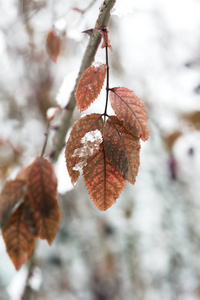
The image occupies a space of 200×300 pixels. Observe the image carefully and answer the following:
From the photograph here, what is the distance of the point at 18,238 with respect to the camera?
0.58 m

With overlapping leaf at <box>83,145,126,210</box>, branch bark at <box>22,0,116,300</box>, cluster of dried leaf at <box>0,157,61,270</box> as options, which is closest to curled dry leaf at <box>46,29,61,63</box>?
branch bark at <box>22,0,116,300</box>

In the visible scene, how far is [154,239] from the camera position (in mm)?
3338

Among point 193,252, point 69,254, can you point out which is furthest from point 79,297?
point 193,252

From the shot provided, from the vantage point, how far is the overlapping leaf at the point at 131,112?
1.45 ft

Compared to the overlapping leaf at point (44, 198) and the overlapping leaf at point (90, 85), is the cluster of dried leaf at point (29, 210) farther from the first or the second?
the overlapping leaf at point (90, 85)

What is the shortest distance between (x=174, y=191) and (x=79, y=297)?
6.48ft

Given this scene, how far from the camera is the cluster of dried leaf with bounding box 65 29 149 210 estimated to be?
1.44 ft

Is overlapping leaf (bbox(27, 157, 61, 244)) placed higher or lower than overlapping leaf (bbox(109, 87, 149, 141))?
lower

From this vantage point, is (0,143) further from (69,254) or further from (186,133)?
(69,254)

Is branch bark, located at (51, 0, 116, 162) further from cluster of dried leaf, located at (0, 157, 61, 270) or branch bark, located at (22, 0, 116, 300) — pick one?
cluster of dried leaf, located at (0, 157, 61, 270)

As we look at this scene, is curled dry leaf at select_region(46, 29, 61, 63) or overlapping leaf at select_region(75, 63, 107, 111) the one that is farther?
curled dry leaf at select_region(46, 29, 61, 63)

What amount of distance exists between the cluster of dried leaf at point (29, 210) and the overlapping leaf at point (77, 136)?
138mm

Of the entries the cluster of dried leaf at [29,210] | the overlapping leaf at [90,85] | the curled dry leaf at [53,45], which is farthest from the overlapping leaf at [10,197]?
the curled dry leaf at [53,45]

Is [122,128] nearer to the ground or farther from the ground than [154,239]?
nearer to the ground
